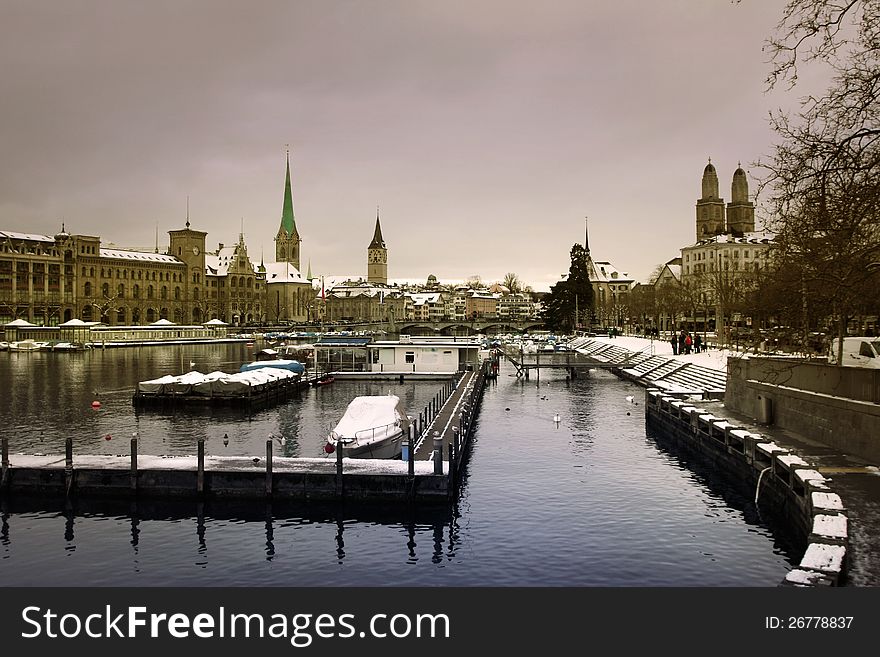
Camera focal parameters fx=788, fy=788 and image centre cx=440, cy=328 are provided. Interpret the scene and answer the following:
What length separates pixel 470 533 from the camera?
85.7 feet

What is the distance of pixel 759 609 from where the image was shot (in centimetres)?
1675

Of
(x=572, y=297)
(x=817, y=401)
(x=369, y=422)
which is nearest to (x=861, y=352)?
(x=817, y=401)

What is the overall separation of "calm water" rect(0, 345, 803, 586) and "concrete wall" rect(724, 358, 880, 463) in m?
4.26

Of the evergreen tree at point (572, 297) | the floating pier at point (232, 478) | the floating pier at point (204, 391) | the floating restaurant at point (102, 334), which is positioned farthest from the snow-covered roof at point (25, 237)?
the floating pier at point (232, 478)

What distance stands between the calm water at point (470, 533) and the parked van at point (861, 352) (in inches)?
315

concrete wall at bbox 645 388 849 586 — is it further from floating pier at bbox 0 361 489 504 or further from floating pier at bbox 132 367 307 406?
floating pier at bbox 132 367 307 406

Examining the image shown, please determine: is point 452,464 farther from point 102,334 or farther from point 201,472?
point 102,334

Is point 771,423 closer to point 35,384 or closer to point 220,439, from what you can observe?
point 220,439

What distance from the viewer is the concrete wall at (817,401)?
92.4 ft

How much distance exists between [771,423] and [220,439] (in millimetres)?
29054

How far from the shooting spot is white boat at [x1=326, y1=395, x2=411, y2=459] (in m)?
34.4

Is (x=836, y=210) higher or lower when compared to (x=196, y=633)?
higher

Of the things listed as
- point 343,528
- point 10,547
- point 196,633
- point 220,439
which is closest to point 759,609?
point 196,633

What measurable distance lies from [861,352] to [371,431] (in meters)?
22.3
